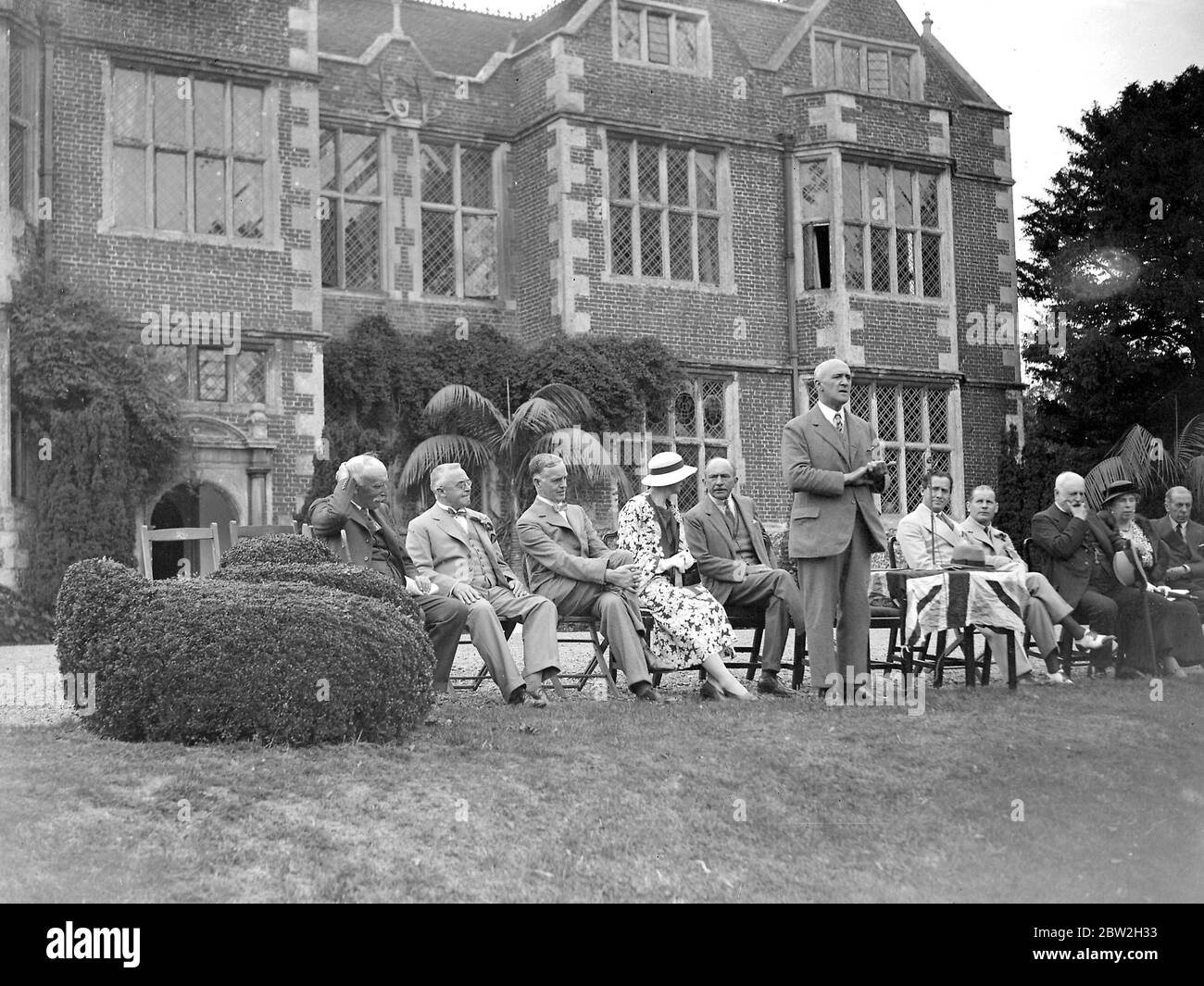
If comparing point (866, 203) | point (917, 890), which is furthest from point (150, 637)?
point (866, 203)

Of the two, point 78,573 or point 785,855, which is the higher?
point 78,573

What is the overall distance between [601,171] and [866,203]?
158 inches

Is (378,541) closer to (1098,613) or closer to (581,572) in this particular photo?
(581,572)

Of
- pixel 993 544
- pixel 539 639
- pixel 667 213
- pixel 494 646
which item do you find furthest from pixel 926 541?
pixel 667 213

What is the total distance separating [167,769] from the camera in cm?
708

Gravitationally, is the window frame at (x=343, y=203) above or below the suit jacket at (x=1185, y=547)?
above

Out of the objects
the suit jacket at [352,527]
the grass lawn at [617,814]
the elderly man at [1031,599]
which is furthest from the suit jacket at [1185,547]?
the suit jacket at [352,527]

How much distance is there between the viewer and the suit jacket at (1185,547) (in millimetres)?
12953

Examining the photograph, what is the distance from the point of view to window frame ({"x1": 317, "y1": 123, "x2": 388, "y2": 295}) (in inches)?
830

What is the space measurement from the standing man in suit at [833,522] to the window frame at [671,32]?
42.4ft

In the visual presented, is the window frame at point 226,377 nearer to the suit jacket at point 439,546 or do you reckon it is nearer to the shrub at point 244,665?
the suit jacket at point 439,546

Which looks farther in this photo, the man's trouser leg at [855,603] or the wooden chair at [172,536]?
the wooden chair at [172,536]

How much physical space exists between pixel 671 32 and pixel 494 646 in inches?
591
